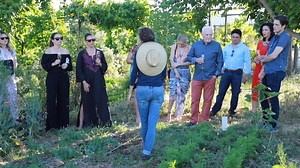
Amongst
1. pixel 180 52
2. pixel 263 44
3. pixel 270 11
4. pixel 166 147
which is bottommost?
pixel 166 147

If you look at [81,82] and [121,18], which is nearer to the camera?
[81,82]

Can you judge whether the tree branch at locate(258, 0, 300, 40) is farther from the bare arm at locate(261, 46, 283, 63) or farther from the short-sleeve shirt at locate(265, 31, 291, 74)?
the bare arm at locate(261, 46, 283, 63)

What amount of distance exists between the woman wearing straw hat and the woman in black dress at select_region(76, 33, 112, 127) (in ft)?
5.77

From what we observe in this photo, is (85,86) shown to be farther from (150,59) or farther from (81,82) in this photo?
(150,59)

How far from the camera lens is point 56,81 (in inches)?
251

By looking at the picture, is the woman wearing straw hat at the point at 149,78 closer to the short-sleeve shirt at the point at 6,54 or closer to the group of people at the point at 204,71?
the group of people at the point at 204,71

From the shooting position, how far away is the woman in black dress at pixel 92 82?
629 centimetres

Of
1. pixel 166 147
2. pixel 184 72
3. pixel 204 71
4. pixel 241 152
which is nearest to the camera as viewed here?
pixel 241 152

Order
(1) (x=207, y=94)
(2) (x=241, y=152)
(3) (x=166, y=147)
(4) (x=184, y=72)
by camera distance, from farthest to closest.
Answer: (4) (x=184, y=72)
(1) (x=207, y=94)
(3) (x=166, y=147)
(2) (x=241, y=152)

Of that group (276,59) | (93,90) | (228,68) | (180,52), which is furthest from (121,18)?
(276,59)

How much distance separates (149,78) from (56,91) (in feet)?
7.76

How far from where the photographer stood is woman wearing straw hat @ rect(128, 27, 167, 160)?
→ 14.9 ft

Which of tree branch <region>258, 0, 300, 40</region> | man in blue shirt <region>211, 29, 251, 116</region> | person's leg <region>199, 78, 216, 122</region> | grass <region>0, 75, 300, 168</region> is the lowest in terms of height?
grass <region>0, 75, 300, 168</region>

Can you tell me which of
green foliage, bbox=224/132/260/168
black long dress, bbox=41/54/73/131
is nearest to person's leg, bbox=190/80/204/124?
green foliage, bbox=224/132/260/168
